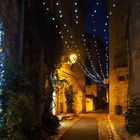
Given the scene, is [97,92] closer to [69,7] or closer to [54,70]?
[69,7]

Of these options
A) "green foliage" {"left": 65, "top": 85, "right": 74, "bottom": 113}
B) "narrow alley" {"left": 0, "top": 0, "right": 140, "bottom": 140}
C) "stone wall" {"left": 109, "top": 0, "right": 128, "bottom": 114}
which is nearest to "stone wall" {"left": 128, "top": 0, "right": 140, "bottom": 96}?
"narrow alley" {"left": 0, "top": 0, "right": 140, "bottom": 140}

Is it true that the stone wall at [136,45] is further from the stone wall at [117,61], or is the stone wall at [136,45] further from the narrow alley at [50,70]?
the stone wall at [117,61]

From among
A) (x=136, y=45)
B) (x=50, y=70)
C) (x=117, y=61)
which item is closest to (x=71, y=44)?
(x=117, y=61)

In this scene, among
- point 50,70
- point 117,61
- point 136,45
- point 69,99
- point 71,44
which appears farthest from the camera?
point 117,61

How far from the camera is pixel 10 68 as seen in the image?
8.98m

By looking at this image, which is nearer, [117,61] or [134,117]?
[134,117]

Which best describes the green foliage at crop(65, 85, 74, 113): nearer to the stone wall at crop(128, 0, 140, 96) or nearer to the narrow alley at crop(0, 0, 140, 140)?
the narrow alley at crop(0, 0, 140, 140)

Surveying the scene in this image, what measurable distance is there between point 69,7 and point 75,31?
2.43m

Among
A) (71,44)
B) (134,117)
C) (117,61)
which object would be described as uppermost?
(71,44)

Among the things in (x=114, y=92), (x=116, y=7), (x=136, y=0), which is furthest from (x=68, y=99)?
(x=136, y=0)

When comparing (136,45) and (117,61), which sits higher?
(117,61)

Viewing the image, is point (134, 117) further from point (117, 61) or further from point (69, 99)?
point (117, 61)

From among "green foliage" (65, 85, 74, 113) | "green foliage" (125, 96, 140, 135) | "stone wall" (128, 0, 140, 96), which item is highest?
"stone wall" (128, 0, 140, 96)

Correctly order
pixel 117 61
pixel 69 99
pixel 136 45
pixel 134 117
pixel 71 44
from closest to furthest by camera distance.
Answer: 1. pixel 134 117
2. pixel 136 45
3. pixel 69 99
4. pixel 71 44
5. pixel 117 61
